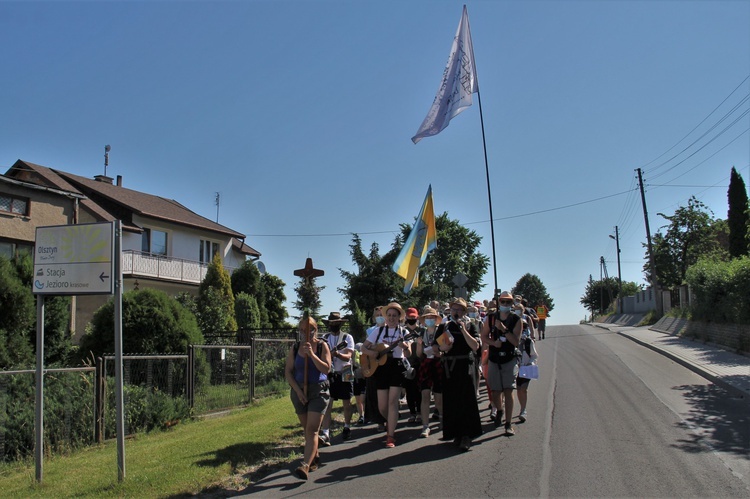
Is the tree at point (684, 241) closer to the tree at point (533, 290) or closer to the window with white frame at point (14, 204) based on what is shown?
the window with white frame at point (14, 204)

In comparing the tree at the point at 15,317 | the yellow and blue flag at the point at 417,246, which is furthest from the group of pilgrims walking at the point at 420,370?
the tree at the point at 15,317

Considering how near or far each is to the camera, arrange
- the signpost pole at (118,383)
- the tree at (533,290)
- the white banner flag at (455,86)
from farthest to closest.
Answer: the tree at (533,290), the white banner flag at (455,86), the signpost pole at (118,383)

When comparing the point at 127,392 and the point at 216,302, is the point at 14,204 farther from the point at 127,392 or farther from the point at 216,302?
the point at 127,392

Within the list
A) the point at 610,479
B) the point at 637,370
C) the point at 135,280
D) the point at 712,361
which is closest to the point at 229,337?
the point at 135,280

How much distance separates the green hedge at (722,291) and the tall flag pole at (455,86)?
32.3ft

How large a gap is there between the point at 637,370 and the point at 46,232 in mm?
13673

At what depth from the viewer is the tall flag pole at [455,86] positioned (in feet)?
50.6

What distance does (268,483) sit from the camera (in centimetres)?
643

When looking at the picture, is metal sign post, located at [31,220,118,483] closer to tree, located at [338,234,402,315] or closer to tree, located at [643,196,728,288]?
tree, located at [338,234,402,315]

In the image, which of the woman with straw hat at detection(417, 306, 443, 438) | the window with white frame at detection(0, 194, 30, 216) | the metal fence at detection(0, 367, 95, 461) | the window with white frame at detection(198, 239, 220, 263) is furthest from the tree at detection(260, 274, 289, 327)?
the woman with straw hat at detection(417, 306, 443, 438)

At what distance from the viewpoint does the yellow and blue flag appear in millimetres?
16031

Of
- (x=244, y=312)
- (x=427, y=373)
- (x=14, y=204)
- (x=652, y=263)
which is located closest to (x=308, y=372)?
(x=427, y=373)

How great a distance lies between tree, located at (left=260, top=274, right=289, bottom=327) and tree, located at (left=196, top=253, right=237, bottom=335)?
155 inches

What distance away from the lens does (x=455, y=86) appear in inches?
621
